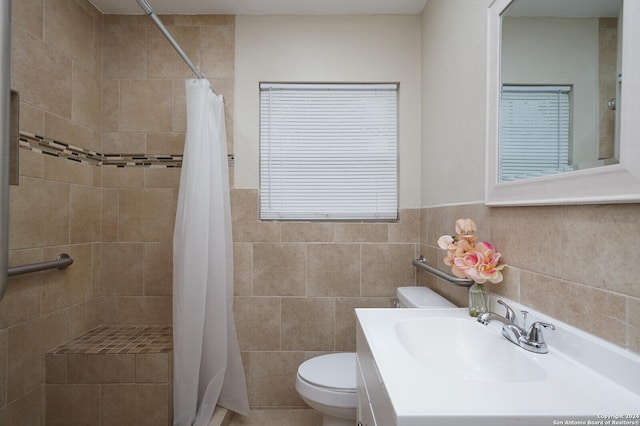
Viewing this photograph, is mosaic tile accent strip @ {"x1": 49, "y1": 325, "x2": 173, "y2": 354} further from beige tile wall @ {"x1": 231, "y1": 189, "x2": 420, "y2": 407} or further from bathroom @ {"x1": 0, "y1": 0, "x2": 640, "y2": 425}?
beige tile wall @ {"x1": 231, "y1": 189, "x2": 420, "y2": 407}

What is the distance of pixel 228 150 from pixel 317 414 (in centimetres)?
178

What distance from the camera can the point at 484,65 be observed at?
1.25 meters

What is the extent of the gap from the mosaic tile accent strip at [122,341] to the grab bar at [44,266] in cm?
45

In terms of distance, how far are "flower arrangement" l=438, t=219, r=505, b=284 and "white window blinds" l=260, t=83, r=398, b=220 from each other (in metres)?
0.91

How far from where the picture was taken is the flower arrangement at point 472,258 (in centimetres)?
108

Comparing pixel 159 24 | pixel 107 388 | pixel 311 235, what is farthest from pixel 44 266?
pixel 311 235

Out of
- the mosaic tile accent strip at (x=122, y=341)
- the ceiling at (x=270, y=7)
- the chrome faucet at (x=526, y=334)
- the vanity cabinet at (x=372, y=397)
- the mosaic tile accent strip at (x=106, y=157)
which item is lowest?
the mosaic tile accent strip at (x=122, y=341)

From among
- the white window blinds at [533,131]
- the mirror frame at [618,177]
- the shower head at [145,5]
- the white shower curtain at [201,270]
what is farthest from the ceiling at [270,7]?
the white window blinds at [533,131]

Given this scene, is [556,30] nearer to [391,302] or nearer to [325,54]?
[325,54]

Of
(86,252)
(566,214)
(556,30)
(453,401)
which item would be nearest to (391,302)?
(566,214)

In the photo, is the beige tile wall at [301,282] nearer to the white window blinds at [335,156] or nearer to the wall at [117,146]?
the white window blinds at [335,156]

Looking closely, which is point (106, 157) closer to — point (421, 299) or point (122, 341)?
point (122, 341)

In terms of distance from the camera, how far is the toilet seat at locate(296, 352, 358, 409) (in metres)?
1.45

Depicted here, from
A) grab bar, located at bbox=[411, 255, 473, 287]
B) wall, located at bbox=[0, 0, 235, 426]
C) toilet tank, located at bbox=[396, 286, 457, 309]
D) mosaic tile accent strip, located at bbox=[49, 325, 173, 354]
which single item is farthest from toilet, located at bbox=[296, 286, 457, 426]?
wall, located at bbox=[0, 0, 235, 426]
